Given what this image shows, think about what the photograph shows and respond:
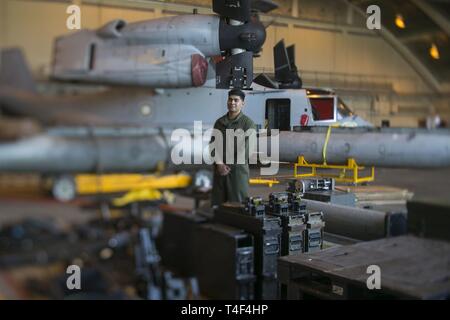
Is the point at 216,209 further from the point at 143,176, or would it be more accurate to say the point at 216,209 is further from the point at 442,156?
the point at 442,156

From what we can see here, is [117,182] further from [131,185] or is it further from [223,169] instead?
[223,169]

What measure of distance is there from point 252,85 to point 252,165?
33cm

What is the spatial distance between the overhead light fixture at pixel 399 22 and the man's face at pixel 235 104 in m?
0.88

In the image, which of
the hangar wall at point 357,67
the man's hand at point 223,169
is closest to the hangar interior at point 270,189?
the hangar wall at point 357,67

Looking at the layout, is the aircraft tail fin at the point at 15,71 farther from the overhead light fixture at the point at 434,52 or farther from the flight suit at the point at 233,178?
the overhead light fixture at the point at 434,52

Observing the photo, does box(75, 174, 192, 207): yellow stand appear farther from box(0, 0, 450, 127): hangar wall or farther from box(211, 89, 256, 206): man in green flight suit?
box(0, 0, 450, 127): hangar wall

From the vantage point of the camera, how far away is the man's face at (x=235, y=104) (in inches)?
70.1

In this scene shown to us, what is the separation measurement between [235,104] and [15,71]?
0.76 metres

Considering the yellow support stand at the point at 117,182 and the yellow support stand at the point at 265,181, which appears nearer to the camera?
the yellow support stand at the point at 117,182

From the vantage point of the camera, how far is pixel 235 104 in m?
1.78

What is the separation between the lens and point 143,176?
65.2 inches

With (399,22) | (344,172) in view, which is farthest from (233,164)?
(399,22)

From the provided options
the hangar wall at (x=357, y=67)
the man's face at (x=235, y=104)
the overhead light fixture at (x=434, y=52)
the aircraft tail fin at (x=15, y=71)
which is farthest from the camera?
the overhead light fixture at (x=434, y=52)

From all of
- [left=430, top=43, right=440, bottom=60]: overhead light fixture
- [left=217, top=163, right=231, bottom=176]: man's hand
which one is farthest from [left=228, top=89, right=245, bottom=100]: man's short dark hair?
[left=430, top=43, right=440, bottom=60]: overhead light fixture
